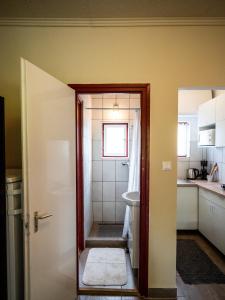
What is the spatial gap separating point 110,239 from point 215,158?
2.34 m

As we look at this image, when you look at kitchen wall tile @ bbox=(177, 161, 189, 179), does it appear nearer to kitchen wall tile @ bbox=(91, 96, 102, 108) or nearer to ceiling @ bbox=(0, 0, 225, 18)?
kitchen wall tile @ bbox=(91, 96, 102, 108)

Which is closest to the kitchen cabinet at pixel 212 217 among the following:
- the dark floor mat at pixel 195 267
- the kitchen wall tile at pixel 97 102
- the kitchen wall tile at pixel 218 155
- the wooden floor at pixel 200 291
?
the dark floor mat at pixel 195 267

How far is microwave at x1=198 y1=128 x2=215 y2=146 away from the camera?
3.15 m

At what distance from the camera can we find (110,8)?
176 centimetres

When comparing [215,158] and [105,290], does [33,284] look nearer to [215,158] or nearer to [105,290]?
[105,290]

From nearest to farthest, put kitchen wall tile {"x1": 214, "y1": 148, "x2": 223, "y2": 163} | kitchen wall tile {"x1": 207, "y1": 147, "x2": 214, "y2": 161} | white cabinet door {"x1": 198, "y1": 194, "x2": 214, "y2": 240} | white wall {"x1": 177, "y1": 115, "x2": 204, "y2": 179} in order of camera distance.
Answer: white cabinet door {"x1": 198, "y1": 194, "x2": 214, "y2": 240}
kitchen wall tile {"x1": 214, "y1": 148, "x2": 223, "y2": 163}
kitchen wall tile {"x1": 207, "y1": 147, "x2": 214, "y2": 161}
white wall {"x1": 177, "y1": 115, "x2": 204, "y2": 179}

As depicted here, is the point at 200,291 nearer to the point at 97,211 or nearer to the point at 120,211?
the point at 120,211

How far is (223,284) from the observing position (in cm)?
219

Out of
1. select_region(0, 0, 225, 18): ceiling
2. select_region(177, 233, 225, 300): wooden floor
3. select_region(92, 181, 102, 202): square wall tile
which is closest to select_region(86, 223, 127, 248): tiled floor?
select_region(92, 181, 102, 202): square wall tile

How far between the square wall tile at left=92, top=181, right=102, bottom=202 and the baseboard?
199 centimetres

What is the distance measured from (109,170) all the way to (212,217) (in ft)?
6.16

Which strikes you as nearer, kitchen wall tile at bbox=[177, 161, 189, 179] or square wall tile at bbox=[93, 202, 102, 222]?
square wall tile at bbox=[93, 202, 102, 222]

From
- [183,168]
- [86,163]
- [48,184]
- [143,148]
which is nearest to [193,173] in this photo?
[183,168]

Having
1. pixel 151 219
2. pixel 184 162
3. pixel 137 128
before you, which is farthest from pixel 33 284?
pixel 184 162
